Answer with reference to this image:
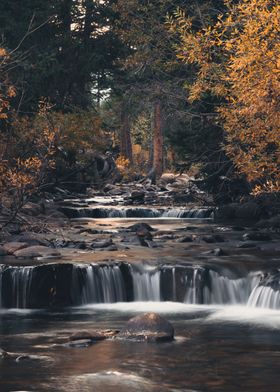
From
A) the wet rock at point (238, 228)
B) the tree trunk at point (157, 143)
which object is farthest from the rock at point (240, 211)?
the tree trunk at point (157, 143)

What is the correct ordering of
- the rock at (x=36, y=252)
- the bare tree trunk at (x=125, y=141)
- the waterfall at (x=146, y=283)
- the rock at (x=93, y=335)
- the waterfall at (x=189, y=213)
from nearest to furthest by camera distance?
1. the rock at (x=93, y=335)
2. the waterfall at (x=146, y=283)
3. the rock at (x=36, y=252)
4. the waterfall at (x=189, y=213)
5. the bare tree trunk at (x=125, y=141)

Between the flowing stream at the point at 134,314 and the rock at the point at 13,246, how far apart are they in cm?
252

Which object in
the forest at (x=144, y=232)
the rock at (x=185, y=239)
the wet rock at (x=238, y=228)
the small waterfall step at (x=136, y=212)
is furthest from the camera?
the small waterfall step at (x=136, y=212)

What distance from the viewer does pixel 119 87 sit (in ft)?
141

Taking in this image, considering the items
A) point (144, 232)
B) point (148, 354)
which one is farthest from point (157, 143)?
point (148, 354)

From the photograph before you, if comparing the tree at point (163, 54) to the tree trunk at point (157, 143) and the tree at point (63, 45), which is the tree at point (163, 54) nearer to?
the tree at point (63, 45)

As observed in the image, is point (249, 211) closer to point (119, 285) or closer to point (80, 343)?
point (119, 285)

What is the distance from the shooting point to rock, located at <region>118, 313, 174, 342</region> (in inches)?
674

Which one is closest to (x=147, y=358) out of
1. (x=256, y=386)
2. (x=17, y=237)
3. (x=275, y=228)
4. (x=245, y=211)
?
(x=256, y=386)

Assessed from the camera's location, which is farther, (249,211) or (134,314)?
(249,211)

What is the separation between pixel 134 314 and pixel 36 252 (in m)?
5.53

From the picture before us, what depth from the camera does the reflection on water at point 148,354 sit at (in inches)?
550

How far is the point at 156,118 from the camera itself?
2559 inches

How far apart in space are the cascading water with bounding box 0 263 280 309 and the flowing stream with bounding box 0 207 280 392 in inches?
1.0
